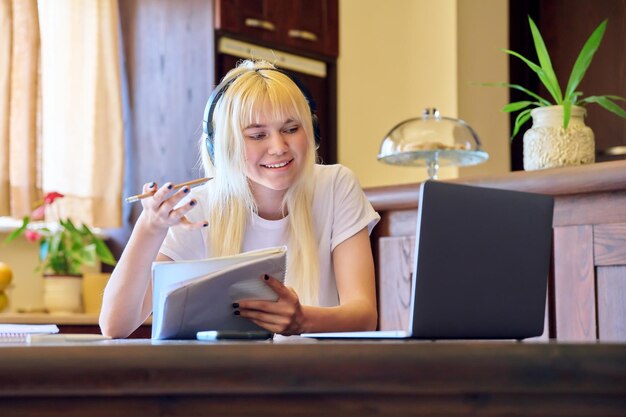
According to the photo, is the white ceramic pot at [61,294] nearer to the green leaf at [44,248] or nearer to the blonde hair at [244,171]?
the green leaf at [44,248]

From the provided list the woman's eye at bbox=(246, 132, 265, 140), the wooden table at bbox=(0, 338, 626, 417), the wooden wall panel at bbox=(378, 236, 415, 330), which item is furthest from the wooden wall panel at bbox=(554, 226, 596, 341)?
the wooden table at bbox=(0, 338, 626, 417)

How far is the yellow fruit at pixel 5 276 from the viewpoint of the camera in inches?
118

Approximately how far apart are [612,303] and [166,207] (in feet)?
3.66

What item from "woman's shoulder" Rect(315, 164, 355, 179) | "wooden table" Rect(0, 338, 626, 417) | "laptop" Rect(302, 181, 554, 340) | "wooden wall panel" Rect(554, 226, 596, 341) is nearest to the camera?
"wooden table" Rect(0, 338, 626, 417)

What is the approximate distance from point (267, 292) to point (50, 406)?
610mm

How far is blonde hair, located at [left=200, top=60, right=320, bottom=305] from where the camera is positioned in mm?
1830

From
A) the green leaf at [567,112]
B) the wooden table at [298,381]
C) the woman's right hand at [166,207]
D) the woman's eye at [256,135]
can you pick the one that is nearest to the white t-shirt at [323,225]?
the woman's eye at [256,135]

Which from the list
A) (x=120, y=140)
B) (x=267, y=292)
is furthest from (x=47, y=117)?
(x=267, y=292)

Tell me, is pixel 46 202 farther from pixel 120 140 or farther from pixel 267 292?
pixel 267 292

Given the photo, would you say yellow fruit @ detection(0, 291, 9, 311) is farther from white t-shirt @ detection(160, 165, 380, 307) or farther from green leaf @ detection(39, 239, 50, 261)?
white t-shirt @ detection(160, 165, 380, 307)

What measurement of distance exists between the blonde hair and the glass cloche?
100cm

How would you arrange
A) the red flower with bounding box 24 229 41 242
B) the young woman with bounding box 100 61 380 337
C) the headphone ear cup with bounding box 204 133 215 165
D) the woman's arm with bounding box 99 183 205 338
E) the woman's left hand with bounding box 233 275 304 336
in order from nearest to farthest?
the woman's left hand with bounding box 233 275 304 336 → the woman's arm with bounding box 99 183 205 338 → the young woman with bounding box 100 61 380 337 → the headphone ear cup with bounding box 204 133 215 165 → the red flower with bounding box 24 229 41 242

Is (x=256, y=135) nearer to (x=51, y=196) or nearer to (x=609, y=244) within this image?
(x=609, y=244)

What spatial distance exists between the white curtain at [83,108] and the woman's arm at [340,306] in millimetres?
1576
